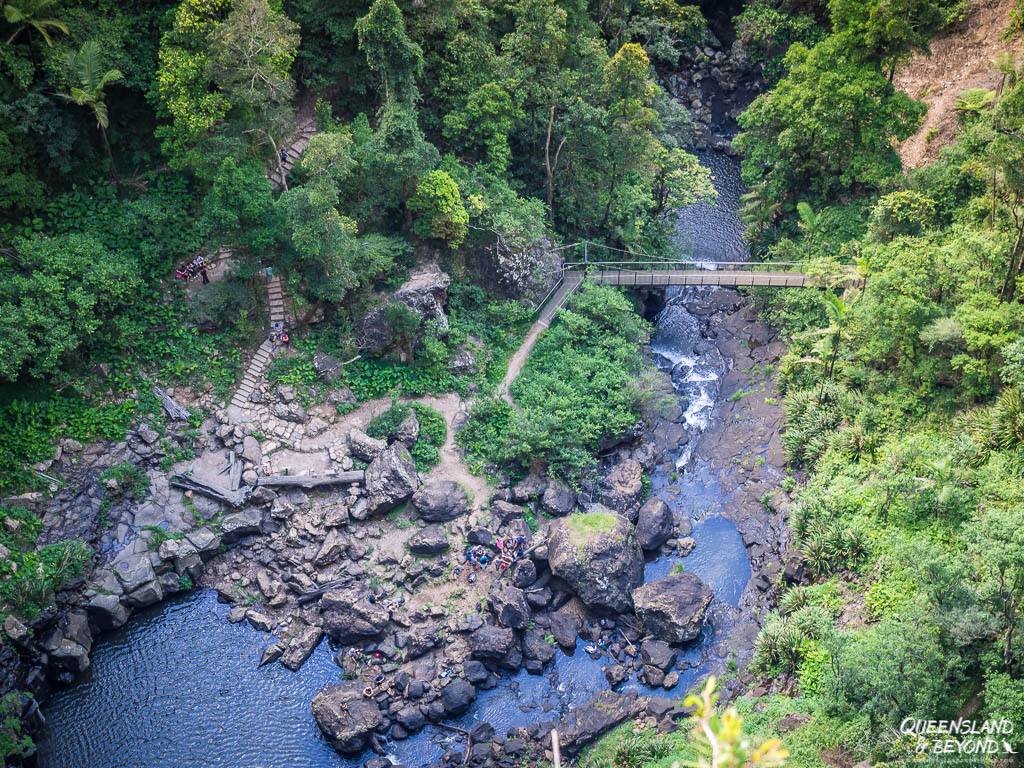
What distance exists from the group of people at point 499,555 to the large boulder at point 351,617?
382cm

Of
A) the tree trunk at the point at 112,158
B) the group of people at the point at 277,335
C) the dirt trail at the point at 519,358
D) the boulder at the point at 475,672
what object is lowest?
the boulder at the point at 475,672

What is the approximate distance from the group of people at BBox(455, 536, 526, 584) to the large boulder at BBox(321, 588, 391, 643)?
3.82 metres

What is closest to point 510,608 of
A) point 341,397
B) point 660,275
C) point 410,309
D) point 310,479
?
point 310,479

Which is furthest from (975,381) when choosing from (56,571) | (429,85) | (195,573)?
(56,571)

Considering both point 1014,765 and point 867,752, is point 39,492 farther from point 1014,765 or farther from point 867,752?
point 1014,765

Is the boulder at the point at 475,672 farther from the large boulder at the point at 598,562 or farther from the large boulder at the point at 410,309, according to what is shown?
the large boulder at the point at 410,309

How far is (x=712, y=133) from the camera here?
188 ft

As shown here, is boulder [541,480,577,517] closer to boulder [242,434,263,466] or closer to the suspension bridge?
the suspension bridge

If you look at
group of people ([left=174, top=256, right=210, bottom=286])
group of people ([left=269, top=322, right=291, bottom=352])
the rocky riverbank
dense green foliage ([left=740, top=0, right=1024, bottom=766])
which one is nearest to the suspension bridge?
dense green foliage ([left=740, top=0, right=1024, bottom=766])

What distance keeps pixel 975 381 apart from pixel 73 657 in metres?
36.2

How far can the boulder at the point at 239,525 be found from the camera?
3294 centimetres

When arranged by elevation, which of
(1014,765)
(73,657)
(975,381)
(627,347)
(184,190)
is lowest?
(73,657)

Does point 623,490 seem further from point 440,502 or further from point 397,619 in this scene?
point 397,619

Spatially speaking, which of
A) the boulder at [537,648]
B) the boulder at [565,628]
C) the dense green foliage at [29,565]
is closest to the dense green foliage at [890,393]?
the boulder at [565,628]
